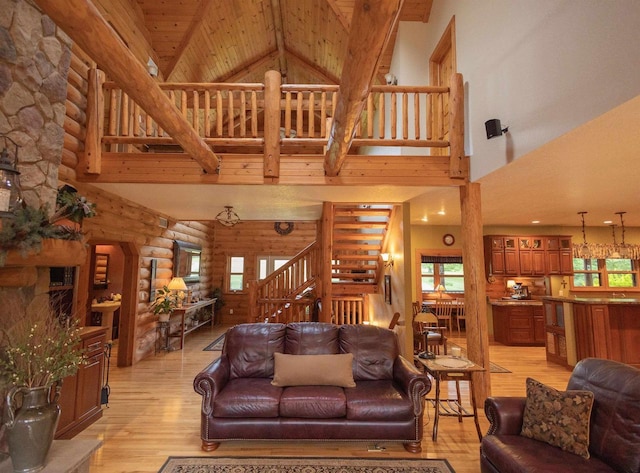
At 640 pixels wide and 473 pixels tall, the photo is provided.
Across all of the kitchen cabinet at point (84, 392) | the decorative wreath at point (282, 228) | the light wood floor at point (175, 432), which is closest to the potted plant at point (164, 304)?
the light wood floor at point (175, 432)

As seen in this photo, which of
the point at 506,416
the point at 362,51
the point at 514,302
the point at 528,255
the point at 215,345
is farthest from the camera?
the point at 528,255

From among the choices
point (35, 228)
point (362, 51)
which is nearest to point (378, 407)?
point (362, 51)

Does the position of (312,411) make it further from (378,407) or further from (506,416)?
(506,416)

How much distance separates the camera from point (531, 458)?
78.0 inches

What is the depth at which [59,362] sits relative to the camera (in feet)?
7.14

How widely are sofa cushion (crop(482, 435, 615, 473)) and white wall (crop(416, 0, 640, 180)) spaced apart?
2.14 metres

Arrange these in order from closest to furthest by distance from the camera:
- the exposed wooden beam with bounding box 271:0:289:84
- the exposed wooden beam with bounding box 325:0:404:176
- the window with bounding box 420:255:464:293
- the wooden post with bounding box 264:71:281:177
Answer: the exposed wooden beam with bounding box 325:0:404:176 → the wooden post with bounding box 264:71:281:177 → the exposed wooden beam with bounding box 271:0:289:84 → the window with bounding box 420:255:464:293

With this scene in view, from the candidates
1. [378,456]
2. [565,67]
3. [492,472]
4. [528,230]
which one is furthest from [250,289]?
[528,230]

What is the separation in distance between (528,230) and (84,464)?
333 inches

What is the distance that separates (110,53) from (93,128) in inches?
104

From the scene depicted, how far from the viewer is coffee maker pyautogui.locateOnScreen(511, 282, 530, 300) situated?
7.47 meters

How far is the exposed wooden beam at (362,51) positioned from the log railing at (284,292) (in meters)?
4.15

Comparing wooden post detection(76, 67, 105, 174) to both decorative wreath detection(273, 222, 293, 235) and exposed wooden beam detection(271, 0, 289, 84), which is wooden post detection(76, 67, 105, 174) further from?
decorative wreath detection(273, 222, 293, 235)

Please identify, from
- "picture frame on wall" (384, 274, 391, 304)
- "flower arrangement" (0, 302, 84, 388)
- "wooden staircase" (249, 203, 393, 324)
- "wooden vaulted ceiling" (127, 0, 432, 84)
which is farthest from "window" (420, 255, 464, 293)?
"flower arrangement" (0, 302, 84, 388)
